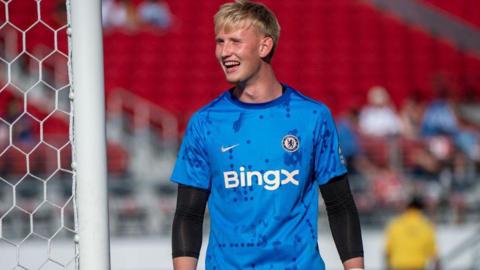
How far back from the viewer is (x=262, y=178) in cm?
292

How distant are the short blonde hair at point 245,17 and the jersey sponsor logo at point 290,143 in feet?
1.01

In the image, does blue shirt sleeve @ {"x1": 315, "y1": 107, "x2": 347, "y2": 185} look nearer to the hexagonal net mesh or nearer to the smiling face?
the smiling face

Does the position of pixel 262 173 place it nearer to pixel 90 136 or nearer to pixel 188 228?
pixel 188 228

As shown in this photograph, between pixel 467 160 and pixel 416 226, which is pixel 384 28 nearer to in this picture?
pixel 467 160

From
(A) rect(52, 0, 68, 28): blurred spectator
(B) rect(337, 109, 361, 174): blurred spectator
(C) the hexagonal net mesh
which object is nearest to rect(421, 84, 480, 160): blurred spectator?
(B) rect(337, 109, 361, 174): blurred spectator

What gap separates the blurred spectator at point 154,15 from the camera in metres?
13.4

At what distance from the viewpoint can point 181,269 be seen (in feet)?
9.72

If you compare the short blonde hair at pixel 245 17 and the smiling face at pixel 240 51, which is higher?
the short blonde hair at pixel 245 17

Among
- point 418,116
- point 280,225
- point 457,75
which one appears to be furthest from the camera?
point 457,75

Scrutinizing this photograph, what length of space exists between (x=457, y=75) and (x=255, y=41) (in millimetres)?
10703

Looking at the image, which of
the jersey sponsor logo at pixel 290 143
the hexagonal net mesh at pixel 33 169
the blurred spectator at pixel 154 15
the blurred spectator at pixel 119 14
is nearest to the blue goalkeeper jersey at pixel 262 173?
the jersey sponsor logo at pixel 290 143

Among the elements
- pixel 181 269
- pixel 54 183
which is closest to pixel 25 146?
pixel 54 183

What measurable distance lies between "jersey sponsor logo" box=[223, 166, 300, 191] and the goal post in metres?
0.41

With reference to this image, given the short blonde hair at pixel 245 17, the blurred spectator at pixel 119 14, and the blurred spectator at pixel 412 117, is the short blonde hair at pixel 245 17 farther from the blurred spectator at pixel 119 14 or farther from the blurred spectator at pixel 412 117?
the blurred spectator at pixel 119 14
